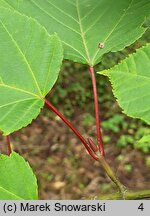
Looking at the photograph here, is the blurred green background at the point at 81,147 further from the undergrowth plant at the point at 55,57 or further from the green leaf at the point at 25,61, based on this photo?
the green leaf at the point at 25,61

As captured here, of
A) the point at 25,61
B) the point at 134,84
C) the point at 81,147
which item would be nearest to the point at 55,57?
the point at 25,61

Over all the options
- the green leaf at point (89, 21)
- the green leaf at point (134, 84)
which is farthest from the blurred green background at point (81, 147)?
the green leaf at point (134, 84)

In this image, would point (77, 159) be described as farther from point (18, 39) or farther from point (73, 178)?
point (18, 39)

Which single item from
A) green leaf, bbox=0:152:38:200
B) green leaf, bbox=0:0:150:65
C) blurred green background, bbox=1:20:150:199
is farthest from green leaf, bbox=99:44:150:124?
blurred green background, bbox=1:20:150:199

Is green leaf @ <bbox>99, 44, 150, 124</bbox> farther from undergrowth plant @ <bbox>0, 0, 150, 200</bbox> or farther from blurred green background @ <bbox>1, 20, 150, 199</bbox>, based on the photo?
blurred green background @ <bbox>1, 20, 150, 199</bbox>

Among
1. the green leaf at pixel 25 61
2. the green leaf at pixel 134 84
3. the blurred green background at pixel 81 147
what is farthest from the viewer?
the blurred green background at pixel 81 147
